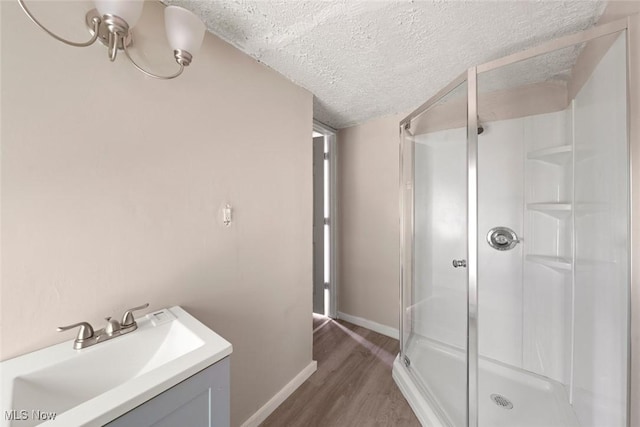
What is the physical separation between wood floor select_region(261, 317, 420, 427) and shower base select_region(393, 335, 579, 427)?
0.13 meters

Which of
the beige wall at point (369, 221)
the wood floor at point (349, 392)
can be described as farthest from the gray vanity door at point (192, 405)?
the beige wall at point (369, 221)

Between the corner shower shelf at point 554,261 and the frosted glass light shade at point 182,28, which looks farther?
the corner shower shelf at point 554,261

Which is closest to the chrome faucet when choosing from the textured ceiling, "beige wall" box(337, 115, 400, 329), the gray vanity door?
the gray vanity door

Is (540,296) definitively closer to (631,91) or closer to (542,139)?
(542,139)

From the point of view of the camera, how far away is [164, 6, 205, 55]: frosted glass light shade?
0.84m

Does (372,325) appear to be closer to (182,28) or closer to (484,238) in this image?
(484,238)

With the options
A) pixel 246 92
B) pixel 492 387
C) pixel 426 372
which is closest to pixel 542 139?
pixel 492 387

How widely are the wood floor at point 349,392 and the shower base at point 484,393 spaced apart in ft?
0.41

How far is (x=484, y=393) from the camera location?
4.83ft

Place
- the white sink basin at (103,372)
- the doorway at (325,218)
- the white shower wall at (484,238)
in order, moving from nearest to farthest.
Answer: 1. the white sink basin at (103,372)
2. the white shower wall at (484,238)
3. the doorway at (325,218)

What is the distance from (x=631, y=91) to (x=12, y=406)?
2.15 meters

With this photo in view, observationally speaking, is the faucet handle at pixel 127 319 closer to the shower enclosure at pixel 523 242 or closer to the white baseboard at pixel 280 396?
the white baseboard at pixel 280 396

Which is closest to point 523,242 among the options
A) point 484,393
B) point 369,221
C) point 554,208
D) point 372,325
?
point 554,208

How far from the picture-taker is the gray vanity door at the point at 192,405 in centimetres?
55
